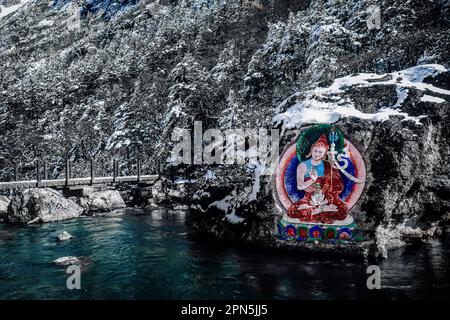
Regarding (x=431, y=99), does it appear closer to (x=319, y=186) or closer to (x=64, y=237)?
(x=319, y=186)

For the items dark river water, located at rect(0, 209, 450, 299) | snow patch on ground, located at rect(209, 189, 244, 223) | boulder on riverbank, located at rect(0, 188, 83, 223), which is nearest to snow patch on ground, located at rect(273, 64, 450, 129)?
snow patch on ground, located at rect(209, 189, 244, 223)

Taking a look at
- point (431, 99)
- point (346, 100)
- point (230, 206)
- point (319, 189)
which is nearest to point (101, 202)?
point (230, 206)

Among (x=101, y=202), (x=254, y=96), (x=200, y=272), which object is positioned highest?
(x=254, y=96)

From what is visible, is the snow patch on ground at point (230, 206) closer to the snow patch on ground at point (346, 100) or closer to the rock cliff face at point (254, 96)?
the rock cliff face at point (254, 96)

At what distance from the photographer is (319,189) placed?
15539 millimetres

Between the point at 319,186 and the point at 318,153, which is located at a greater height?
the point at 318,153

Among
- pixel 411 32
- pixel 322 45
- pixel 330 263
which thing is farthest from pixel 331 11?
pixel 330 263

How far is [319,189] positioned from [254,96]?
35196mm

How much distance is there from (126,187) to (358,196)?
90.5 ft

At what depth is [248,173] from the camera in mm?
18312

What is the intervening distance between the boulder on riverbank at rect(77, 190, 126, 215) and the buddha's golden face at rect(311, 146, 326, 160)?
66.3 feet

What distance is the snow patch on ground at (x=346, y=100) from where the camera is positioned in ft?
53.0

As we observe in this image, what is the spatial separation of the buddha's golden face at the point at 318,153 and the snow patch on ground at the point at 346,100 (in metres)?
1.25
